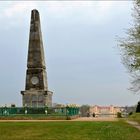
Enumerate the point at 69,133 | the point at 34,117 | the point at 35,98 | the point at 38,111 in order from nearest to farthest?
1. the point at 69,133
2. the point at 34,117
3. the point at 38,111
4. the point at 35,98

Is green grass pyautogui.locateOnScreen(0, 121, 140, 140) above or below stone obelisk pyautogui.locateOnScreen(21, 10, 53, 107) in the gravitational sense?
below

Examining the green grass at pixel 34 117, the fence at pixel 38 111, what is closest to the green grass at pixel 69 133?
the green grass at pixel 34 117

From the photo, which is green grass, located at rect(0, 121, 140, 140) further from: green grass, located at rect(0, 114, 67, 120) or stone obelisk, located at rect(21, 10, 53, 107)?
stone obelisk, located at rect(21, 10, 53, 107)

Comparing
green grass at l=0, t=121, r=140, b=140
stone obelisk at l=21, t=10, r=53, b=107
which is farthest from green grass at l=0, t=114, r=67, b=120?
green grass at l=0, t=121, r=140, b=140

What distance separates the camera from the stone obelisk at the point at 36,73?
4425 centimetres

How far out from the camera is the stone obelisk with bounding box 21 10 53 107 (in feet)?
145

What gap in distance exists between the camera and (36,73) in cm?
4494

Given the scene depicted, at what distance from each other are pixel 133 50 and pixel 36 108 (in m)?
16.4

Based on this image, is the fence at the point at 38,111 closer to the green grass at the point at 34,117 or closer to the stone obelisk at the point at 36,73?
the green grass at the point at 34,117

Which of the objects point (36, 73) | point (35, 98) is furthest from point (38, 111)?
point (36, 73)

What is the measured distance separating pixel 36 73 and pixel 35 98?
8.57 ft

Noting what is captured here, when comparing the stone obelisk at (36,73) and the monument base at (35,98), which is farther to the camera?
the stone obelisk at (36,73)

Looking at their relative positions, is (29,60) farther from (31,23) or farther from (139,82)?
(139,82)

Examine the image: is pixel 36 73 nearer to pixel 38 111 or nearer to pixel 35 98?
Result: pixel 35 98
